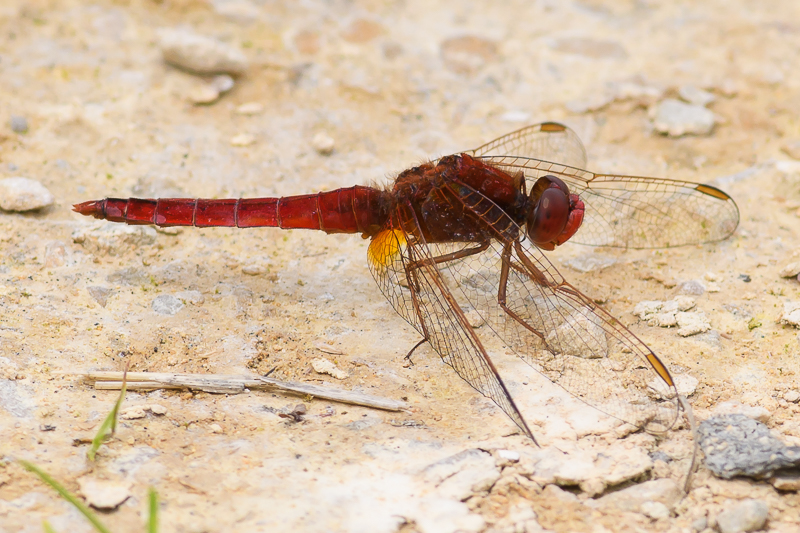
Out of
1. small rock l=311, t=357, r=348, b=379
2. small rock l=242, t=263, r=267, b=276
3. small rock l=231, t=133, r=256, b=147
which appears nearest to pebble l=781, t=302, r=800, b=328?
small rock l=311, t=357, r=348, b=379

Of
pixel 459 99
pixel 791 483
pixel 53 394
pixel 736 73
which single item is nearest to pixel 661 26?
pixel 736 73

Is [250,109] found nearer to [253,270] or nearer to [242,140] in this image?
[242,140]

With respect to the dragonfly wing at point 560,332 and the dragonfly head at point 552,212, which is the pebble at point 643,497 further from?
the dragonfly head at point 552,212

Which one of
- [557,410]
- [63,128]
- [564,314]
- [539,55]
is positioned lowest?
[557,410]

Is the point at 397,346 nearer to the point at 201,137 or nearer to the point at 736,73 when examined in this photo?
the point at 201,137

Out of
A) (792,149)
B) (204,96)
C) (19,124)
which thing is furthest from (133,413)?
(792,149)
